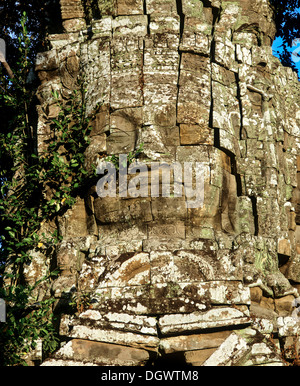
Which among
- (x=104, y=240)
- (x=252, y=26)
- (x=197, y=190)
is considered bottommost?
(x=104, y=240)

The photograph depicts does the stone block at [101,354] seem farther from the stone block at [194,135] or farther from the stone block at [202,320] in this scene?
the stone block at [194,135]

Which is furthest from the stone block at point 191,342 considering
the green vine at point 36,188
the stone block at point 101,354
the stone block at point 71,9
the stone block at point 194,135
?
the stone block at point 71,9

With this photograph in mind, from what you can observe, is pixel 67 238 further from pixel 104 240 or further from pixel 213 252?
pixel 213 252

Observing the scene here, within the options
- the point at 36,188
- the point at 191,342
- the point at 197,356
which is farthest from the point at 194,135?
the point at 197,356

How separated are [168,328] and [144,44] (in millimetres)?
3523

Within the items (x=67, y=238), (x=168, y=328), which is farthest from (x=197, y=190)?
(x=168, y=328)

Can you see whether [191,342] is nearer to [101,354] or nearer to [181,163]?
[101,354]

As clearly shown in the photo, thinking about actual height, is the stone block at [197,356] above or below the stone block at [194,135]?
below

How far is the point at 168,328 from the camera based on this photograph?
4.67m

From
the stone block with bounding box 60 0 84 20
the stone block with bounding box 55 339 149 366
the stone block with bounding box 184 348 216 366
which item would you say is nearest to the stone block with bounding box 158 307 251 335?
the stone block with bounding box 184 348 216 366

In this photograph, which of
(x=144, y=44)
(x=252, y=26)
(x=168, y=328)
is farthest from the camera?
(x=252, y=26)

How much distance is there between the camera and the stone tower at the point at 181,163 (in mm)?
5387

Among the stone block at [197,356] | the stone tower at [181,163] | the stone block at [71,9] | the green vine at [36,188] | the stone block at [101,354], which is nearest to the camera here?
the stone block at [101,354]

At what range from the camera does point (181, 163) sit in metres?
6.28
